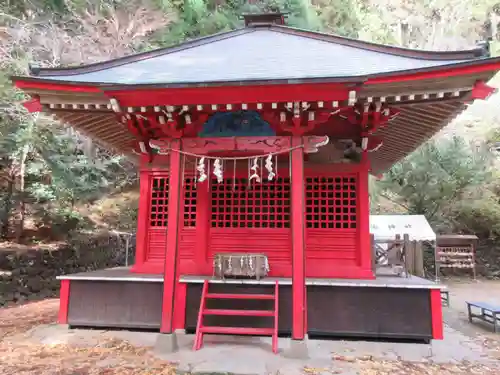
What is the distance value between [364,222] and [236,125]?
270 centimetres

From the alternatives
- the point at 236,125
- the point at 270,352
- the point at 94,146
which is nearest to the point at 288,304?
the point at 270,352

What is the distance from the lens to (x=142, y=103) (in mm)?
4930

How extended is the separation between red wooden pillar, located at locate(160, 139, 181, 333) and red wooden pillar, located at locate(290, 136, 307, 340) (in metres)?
1.67

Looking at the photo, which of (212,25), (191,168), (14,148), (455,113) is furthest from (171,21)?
(455,113)

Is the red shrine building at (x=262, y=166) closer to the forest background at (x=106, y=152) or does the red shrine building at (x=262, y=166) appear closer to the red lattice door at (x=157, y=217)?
the red lattice door at (x=157, y=217)

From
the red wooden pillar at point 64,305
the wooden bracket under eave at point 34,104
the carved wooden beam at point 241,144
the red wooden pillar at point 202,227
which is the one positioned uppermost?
the wooden bracket under eave at point 34,104

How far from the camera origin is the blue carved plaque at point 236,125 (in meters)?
5.60

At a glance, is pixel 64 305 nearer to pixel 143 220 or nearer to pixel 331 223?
pixel 143 220

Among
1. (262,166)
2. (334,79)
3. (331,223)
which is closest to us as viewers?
(334,79)

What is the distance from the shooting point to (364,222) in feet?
20.2

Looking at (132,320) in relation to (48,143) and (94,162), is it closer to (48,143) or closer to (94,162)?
(48,143)

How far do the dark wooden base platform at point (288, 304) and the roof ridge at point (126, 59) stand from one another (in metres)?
3.32

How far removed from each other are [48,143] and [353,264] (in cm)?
927

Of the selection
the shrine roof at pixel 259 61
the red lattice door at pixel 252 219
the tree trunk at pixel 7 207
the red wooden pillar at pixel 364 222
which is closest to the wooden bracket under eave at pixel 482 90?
the shrine roof at pixel 259 61
